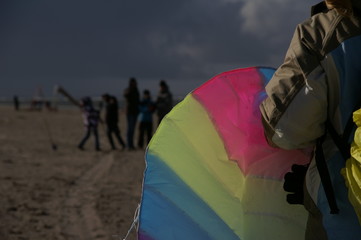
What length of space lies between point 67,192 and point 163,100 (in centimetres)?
665

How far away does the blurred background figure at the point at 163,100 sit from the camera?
1556 centimetres

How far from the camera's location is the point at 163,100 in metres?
15.6

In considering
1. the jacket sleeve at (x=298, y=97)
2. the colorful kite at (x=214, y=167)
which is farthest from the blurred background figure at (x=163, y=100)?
the jacket sleeve at (x=298, y=97)

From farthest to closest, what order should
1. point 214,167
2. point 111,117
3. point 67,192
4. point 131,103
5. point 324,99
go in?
point 111,117
point 131,103
point 67,192
point 214,167
point 324,99

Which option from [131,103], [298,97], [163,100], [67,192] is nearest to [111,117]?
[131,103]

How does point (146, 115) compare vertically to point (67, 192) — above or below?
below

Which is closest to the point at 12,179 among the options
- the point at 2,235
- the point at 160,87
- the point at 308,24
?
the point at 2,235

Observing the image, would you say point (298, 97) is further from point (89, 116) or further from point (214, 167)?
point (89, 116)

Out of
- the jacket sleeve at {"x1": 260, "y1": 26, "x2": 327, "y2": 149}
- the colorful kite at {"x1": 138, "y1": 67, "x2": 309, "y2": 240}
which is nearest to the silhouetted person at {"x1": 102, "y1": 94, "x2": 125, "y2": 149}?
the colorful kite at {"x1": 138, "y1": 67, "x2": 309, "y2": 240}

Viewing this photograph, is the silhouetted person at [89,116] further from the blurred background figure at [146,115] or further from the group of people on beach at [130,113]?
the blurred background figure at [146,115]

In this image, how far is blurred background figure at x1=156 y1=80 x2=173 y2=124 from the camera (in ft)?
51.1

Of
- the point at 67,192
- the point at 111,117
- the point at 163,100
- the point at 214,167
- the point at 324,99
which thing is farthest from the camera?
the point at 111,117

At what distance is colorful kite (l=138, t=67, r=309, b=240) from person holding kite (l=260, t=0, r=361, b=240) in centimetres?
45

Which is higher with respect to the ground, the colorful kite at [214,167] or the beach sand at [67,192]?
the colorful kite at [214,167]
